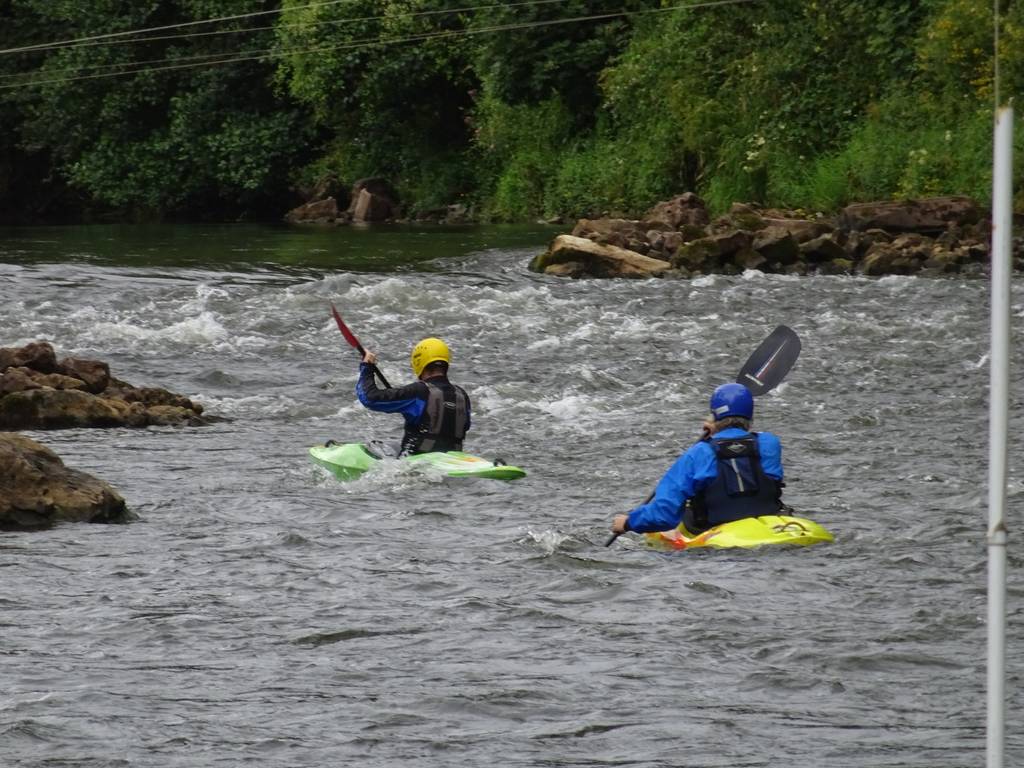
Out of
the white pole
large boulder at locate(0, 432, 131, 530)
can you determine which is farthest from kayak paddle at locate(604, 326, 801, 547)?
the white pole

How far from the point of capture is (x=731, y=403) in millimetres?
8688

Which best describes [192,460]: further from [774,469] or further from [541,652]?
[541,652]

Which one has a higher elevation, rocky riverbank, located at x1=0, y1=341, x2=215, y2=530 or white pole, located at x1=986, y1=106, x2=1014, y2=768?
white pole, located at x1=986, y1=106, x2=1014, y2=768

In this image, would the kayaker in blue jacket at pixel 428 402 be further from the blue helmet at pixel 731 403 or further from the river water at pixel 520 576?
the blue helmet at pixel 731 403

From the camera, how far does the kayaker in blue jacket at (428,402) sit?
36.0 ft

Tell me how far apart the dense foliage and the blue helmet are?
43.8 ft

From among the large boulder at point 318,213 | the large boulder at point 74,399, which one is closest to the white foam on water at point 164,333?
the large boulder at point 74,399

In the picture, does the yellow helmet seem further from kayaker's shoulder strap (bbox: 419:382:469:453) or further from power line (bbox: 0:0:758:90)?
power line (bbox: 0:0:758:90)

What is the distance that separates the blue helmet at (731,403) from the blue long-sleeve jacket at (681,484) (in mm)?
80

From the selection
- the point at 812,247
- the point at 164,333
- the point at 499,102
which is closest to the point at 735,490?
the point at 164,333

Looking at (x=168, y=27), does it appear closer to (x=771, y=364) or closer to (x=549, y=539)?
(x=771, y=364)

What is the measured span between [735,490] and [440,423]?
2737 millimetres

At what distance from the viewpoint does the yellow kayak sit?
28.6ft

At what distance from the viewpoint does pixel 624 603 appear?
7.83 metres
